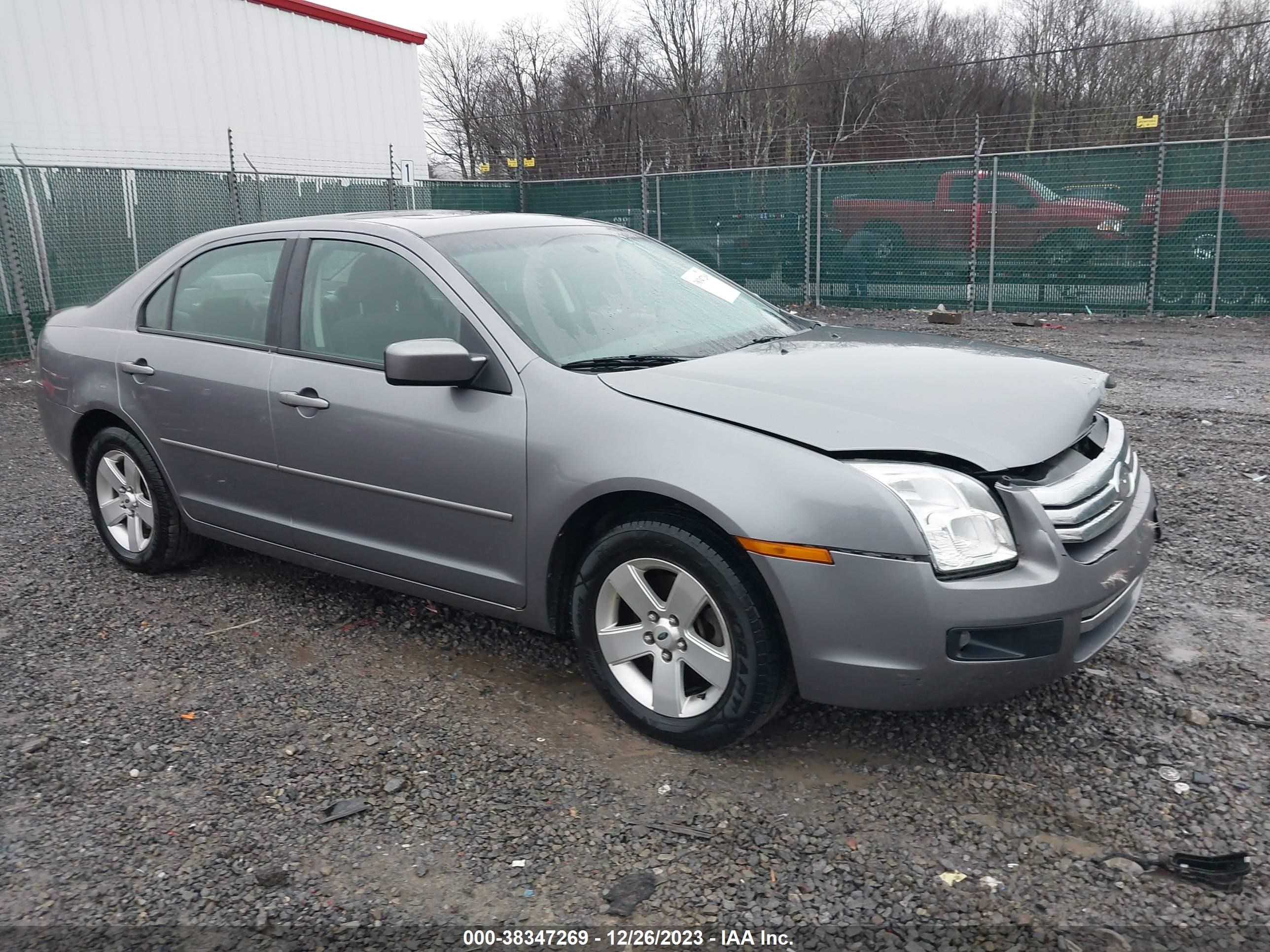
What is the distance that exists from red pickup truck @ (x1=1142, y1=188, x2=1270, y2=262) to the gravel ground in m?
10.1

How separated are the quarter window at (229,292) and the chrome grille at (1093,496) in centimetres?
302

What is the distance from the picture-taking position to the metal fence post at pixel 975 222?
13984mm

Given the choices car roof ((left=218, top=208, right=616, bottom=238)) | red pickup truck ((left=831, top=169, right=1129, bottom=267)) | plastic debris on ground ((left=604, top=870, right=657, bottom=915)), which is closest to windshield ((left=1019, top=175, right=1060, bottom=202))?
red pickup truck ((left=831, top=169, right=1129, bottom=267))

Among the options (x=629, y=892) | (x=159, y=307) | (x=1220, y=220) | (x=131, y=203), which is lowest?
(x=629, y=892)

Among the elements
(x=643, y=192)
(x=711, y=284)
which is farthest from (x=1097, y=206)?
(x=711, y=284)

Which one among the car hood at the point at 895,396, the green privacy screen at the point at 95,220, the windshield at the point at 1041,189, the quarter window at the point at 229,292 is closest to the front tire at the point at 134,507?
the quarter window at the point at 229,292

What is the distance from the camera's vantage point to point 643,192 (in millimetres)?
16875

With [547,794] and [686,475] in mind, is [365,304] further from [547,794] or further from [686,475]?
[547,794]

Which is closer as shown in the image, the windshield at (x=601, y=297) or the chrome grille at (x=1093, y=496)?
the chrome grille at (x=1093, y=496)

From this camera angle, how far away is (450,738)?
10.7 ft

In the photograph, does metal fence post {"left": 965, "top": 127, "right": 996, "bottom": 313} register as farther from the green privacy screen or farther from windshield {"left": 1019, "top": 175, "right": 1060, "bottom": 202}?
the green privacy screen

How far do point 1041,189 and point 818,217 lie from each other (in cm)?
313

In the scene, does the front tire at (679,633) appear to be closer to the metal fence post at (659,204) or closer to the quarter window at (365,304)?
the quarter window at (365,304)

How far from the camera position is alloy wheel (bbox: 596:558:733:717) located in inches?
116
